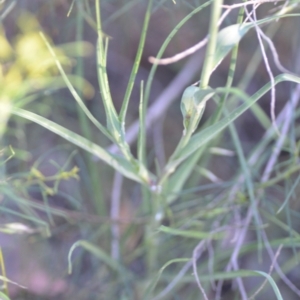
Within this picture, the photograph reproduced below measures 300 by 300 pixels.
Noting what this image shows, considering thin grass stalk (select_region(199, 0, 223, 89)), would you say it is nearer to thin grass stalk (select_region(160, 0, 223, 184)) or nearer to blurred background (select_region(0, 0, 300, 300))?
thin grass stalk (select_region(160, 0, 223, 184))

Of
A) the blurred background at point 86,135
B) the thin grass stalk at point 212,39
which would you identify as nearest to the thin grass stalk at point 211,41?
the thin grass stalk at point 212,39

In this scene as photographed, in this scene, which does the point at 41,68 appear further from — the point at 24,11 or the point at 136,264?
the point at 136,264

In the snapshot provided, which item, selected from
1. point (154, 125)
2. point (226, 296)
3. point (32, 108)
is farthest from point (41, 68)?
point (226, 296)

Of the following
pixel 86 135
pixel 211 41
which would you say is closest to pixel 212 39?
pixel 211 41

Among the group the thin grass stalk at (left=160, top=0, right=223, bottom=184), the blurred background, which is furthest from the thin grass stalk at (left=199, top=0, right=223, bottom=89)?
the blurred background

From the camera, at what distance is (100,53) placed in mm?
394

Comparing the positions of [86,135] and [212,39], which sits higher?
[212,39]

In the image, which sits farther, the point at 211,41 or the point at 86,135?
the point at 86,135

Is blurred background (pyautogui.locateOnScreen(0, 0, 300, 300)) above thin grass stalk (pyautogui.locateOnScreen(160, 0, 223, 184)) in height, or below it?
below

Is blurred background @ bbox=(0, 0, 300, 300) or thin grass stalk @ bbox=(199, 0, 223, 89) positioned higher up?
thin grass stalk @ bbox=(199, 0, 223, 89)

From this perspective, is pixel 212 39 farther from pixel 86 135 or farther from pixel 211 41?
pixel 86 135

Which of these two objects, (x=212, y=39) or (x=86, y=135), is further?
(x=86, y=135)

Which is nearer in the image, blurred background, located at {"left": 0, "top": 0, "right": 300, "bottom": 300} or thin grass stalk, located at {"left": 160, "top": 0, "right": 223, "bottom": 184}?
thin grass stalk, located at {"left": 160, "top": 0, "right": 223, "bottom": 184}

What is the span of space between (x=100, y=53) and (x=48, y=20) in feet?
1.78
